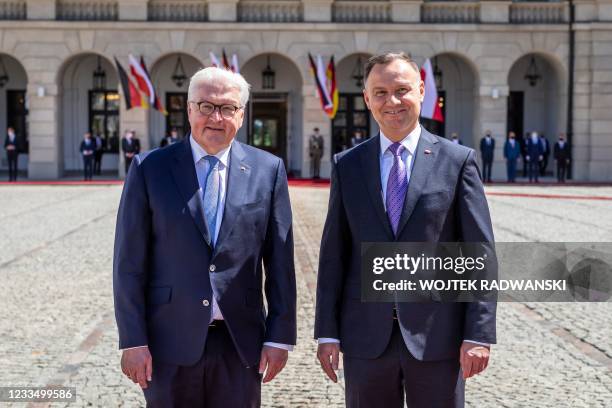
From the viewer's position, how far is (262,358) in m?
4.10

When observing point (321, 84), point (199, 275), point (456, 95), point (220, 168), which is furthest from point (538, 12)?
point (199, 275)

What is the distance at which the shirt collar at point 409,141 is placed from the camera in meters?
4.05

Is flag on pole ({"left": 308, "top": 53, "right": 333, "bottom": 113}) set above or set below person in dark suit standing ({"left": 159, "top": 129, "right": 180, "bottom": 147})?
above

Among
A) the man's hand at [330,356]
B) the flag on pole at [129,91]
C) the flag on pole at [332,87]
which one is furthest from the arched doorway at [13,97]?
the man's hand at [330,356]

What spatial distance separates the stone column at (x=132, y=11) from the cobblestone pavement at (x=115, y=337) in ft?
62.2

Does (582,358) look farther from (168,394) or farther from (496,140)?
(496,140)

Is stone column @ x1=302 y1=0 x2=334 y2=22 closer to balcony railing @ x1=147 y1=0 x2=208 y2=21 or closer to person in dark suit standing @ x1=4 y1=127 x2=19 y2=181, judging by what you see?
balcony railing @ x1=147 y1=0 x2=208 y2=21

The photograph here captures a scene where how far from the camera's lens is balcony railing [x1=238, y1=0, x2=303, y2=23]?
33844mm

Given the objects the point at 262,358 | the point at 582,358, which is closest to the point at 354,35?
the point at 582,358

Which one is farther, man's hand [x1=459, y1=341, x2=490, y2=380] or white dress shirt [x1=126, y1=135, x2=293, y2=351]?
white dress shirt [x1=126, y1=135, x2=293, y2=351]

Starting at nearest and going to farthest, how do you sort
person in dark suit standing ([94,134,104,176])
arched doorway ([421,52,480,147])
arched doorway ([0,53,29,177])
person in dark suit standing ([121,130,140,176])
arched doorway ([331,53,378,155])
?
person in dark suit standing ([121,130,140,176]) → person in dark suit standing ([94,134,104,176]) → arched doorway ([421,52,480,147]) → arched doorway ([331,53,378,155]) → arched doorway ([0,53,29,177])

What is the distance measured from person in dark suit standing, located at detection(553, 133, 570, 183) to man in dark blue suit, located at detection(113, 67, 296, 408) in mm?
31060

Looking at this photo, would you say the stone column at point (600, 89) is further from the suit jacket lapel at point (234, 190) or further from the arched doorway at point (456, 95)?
the suit jacket lapel at point (234, 190)

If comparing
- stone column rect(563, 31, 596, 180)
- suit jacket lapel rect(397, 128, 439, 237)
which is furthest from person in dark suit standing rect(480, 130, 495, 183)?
suit jacket lapel rect(397, 128, 439, 237)
